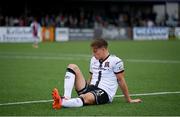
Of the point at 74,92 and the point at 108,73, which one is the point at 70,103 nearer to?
the point at 108,73

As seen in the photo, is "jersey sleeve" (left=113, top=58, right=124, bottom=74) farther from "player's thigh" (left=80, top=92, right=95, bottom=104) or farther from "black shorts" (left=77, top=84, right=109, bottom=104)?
"player's thigh" (left=80, top=92, right=95, bottom=104)

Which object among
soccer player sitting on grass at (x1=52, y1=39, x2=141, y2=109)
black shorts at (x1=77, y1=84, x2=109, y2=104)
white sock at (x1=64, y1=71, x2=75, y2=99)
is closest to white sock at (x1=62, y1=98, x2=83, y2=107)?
soccer player sitting on grass at (x1=52, y1=39, x2=141, y2=109)

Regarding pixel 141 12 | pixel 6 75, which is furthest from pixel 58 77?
pixel 141 12

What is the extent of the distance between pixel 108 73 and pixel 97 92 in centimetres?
48

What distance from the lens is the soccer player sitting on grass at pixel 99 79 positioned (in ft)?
37.0

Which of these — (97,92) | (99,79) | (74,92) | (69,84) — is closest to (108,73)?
(99,79)

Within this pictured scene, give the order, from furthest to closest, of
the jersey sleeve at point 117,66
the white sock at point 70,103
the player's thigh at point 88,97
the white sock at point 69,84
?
the jersey sleeve at point 117,66, the player's thigh at point 88,97, the white sock at point 69,84, the white sock at point 70,103

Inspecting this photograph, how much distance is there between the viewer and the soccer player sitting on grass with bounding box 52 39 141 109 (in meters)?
11.3

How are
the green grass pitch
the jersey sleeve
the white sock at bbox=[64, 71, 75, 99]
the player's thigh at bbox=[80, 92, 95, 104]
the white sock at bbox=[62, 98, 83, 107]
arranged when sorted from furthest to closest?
1. the jersey sleeve
2. the player's thigh at bbox=[80, 92, 95, 104]
3. the white sock at bbox=[64, 71, 75, 99]
4. the white sock at bbox=[62, 98, 83, 107]
5. the green grass pitch

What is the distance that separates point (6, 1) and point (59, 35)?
26.6 feet

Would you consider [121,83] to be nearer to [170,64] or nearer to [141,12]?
[170,64]

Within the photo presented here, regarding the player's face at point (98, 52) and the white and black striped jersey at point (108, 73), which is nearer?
the player's face at point (98, 52)

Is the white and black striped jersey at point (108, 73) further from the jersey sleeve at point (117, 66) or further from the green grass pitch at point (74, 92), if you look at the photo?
the green grass pitch at point (74, 92)

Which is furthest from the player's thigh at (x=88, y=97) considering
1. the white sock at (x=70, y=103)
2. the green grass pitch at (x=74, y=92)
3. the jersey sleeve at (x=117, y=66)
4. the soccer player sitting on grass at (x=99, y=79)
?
the jersey sleeve at (x=117, y=66)
